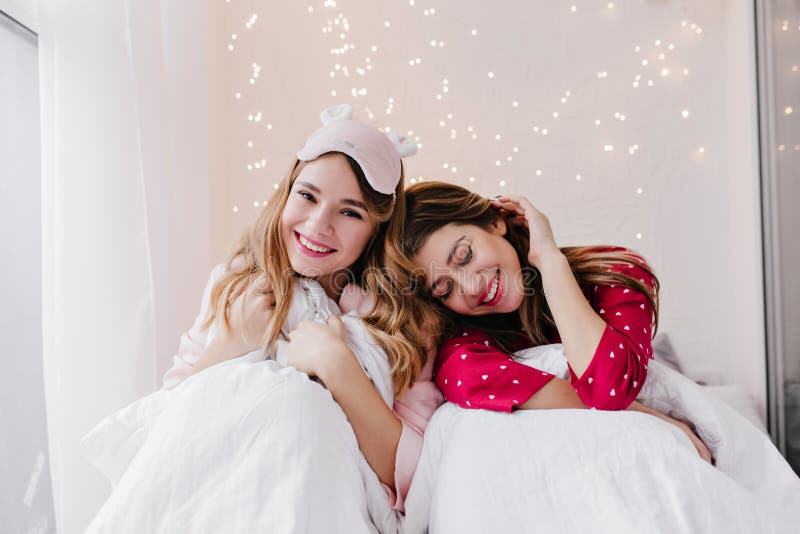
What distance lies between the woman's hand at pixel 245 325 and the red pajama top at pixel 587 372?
0.37 m

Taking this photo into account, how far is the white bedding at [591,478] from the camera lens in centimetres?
72

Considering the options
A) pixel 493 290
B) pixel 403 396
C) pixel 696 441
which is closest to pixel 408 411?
pixel 403 396

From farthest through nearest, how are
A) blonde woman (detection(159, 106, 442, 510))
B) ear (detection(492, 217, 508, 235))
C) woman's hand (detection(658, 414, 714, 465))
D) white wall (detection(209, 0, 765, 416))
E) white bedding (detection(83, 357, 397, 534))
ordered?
1. white wall (detection(209, 0, 765, 416))
2. ear (detection(492, 217, 508, 235))
3. blonde woman (detection(159, 106, 442, 510))
4. woman's hand (detection(658, 414, 714, 465))
5. white bedding (detection(83, 357, 397, 534))

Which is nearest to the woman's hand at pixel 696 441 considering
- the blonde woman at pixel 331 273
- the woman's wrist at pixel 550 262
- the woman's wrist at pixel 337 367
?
the woman's wrist at pixel 550 262

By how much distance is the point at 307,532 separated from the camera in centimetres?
68

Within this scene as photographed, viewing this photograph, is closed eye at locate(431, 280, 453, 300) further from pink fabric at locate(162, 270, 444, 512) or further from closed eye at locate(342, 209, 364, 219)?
closed eye at locate(342, 209, 364, 219)

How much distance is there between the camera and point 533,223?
4.05 ft

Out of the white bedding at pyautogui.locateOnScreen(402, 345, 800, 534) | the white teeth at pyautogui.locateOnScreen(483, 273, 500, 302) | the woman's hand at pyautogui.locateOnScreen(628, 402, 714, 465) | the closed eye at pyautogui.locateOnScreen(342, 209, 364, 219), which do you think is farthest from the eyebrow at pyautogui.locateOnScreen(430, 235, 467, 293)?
the woman's hand at pyautogui.locateOnScreen(628, 402, 714, 465)

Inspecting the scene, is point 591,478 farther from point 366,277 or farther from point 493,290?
point 366,277

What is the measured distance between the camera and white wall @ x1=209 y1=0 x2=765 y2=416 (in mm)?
1970

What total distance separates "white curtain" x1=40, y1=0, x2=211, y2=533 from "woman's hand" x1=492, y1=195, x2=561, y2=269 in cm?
87

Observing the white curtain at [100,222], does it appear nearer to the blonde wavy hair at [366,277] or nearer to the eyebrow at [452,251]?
the blonde wavy hair at [366,277]

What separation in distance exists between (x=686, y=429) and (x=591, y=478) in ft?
1.06

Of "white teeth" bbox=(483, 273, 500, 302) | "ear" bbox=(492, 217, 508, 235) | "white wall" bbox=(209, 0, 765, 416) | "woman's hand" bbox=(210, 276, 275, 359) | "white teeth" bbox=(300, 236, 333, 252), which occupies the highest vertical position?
"white wall" bbox=(209, 0, 765, 416)
